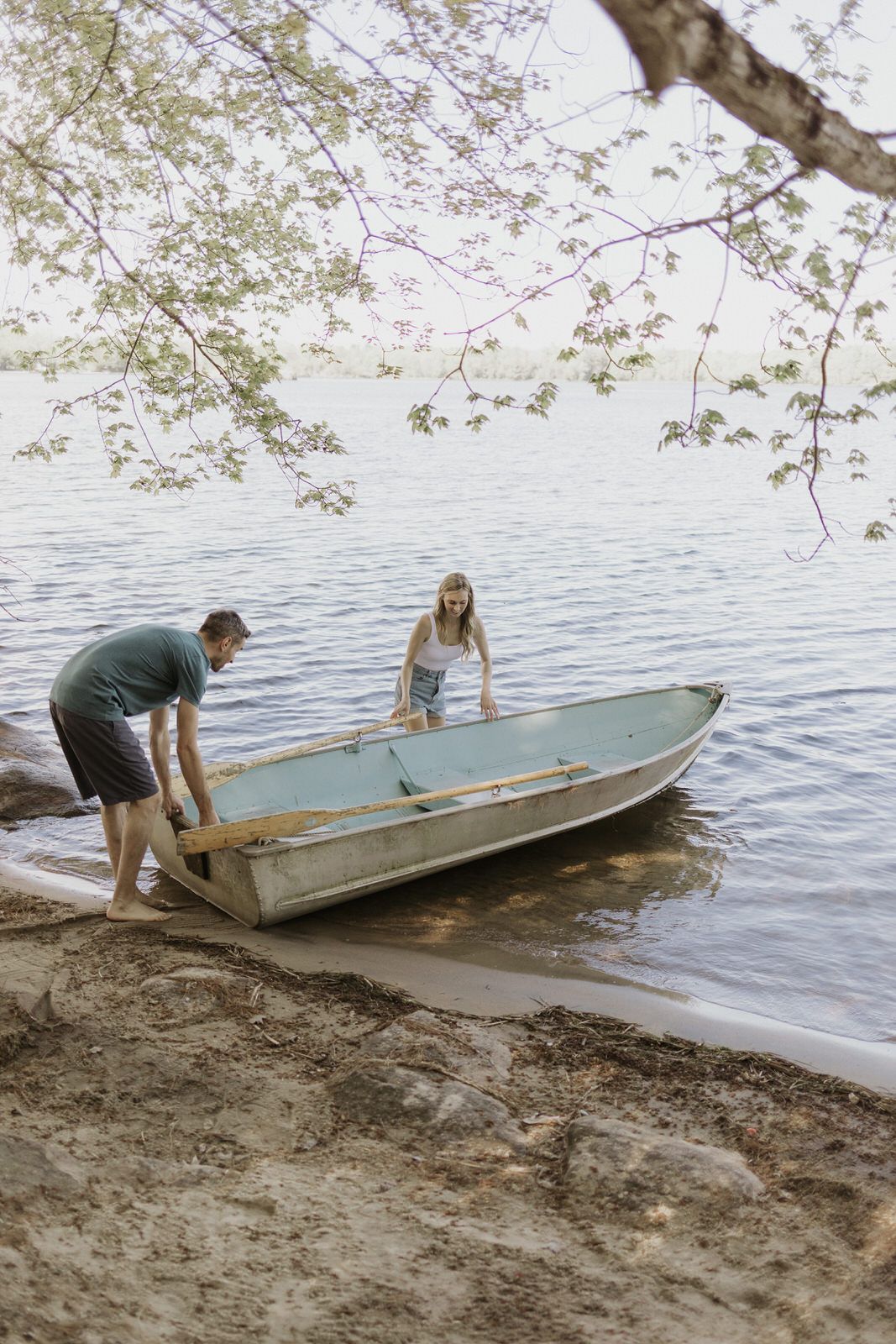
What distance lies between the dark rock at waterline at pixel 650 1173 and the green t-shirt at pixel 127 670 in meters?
2.99

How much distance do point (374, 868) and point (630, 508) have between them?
942 inches

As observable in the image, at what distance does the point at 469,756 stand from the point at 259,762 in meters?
1.95

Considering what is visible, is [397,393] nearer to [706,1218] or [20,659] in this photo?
[20,659]

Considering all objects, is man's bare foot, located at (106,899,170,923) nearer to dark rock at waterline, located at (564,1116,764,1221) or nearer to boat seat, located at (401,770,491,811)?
boat seat, located at (401,770,491,811)

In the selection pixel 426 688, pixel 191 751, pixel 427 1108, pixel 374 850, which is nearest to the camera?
pixel 427 1108

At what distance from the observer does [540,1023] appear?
5203 mm

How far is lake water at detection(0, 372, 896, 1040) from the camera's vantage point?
6.73 metres

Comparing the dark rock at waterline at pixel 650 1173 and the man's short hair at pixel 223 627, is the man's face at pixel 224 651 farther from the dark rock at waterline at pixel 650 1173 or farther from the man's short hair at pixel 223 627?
the dark rock at waterline at pixel 650 1173

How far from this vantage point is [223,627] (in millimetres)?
5500

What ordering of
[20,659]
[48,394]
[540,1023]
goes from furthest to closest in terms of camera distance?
[48,394], [20,659], [540,1023]

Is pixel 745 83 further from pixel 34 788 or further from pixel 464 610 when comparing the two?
pixel 34 788

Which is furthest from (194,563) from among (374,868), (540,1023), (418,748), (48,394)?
(48,394)

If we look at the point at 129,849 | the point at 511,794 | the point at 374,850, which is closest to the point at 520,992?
the point at 374,850

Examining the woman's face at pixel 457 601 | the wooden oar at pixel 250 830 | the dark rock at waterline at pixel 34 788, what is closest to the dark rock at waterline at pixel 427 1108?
the wooden oar at pixel 250 830
